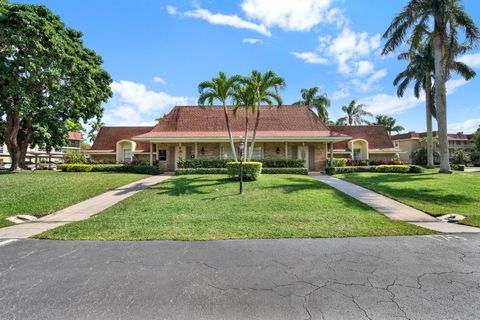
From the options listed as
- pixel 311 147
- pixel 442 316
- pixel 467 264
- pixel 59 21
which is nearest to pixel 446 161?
pixel 311 147

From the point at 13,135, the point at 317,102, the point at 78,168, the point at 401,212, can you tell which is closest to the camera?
the point at 401,212

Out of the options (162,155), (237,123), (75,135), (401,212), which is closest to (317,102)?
(237,123)

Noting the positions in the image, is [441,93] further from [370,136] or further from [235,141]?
[235,141]

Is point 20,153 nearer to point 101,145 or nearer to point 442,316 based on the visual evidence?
point 101,145

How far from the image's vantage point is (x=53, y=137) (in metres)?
23.5

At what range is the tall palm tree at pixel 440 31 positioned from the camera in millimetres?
16672

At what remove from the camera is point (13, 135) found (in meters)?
19.6

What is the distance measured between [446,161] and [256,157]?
14.5 metres

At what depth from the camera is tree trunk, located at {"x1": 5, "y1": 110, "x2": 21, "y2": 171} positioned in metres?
19.5

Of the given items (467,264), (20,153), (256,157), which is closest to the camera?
(467,264)

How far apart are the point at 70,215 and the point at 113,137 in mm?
22343

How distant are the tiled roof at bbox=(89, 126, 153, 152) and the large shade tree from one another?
4.43m

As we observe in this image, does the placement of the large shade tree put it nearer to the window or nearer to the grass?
the window

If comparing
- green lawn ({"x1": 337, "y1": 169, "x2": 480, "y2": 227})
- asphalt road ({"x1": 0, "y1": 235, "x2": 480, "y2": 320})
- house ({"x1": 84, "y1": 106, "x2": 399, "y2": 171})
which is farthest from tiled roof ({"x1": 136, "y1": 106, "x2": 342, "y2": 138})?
asphalt road ({"x1": 0, "y1": 235, "x2": 480, "y2": 320})
